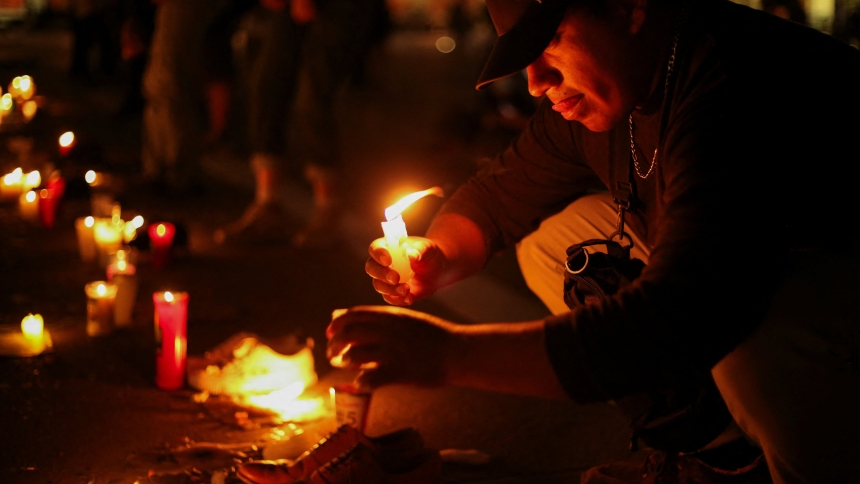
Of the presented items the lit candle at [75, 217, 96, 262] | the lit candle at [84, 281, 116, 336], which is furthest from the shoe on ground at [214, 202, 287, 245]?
the lit candle at [84, 281, 116, 336]

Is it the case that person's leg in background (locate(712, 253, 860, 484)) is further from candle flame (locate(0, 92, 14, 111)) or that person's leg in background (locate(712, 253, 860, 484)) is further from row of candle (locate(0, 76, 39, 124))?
candle flame (locate(0, 92, 14, 111))

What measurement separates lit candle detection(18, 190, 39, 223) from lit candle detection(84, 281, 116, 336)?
2.24 m

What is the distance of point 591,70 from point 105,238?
11.7 ft

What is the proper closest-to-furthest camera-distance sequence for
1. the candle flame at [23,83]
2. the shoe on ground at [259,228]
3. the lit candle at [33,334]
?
the lit candle at [33,334]
the shoe on ground at [259,228]
the candle flame at [23,83]

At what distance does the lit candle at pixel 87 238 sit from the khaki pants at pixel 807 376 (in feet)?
12.8

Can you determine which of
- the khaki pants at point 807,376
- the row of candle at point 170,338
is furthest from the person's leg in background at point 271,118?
the khaki pants at point 807,376

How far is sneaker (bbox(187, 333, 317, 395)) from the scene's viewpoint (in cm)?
356

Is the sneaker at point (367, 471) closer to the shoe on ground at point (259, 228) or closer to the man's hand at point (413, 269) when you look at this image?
the man's hand at point (413, 269)

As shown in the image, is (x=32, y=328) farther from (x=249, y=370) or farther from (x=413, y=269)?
(x=413, y=269)

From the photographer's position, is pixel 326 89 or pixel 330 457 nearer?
pixel 330 457

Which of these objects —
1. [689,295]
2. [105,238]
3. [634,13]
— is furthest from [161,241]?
[689,295]

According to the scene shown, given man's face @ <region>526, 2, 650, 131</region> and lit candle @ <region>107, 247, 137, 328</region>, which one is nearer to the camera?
man's face @ <region>526, 2, 650, 131</region>

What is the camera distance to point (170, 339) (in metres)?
3.55

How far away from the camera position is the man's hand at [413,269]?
2.63 meters
